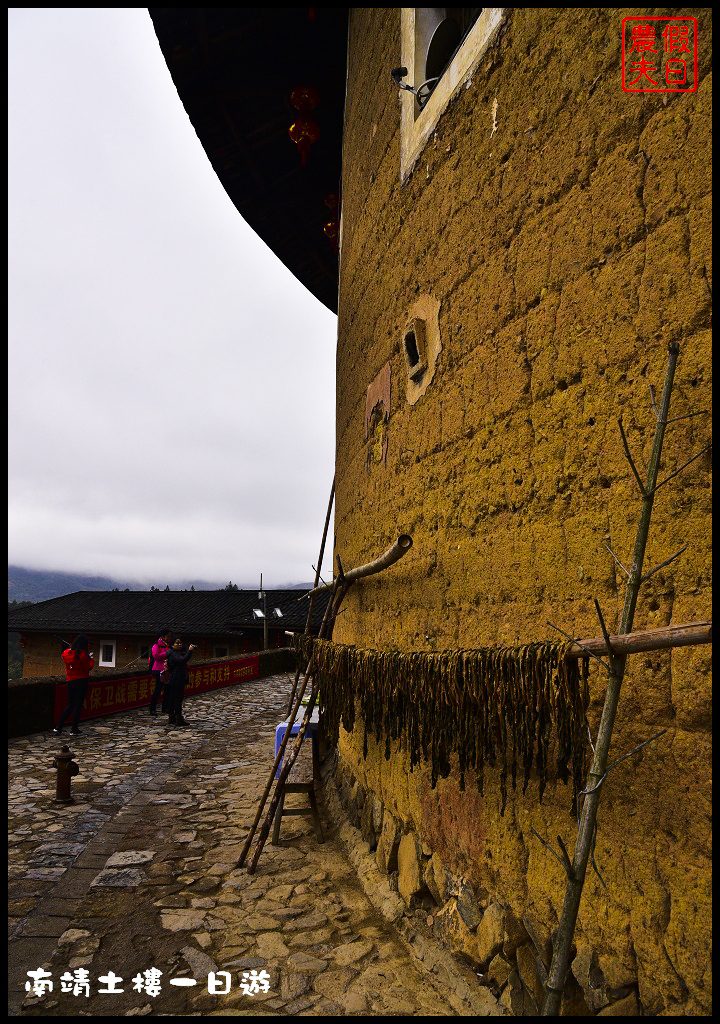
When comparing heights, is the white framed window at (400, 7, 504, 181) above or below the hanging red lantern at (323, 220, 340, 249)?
below

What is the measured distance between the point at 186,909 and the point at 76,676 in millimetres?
5573

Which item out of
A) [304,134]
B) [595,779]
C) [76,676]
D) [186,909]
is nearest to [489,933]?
[595,779]

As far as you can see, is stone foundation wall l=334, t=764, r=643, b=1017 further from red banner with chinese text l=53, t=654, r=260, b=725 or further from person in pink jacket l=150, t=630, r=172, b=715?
person in pink jacket l=150, t=630, r=172, b=715

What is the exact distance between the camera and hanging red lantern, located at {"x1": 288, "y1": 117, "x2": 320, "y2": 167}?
705 centimetres

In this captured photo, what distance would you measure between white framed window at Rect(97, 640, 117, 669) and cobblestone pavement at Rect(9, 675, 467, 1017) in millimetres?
22448

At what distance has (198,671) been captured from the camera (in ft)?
44.9

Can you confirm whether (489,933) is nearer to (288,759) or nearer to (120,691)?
(288,759)

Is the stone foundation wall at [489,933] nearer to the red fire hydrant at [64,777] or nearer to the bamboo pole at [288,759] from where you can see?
the bamboo pole at [288,759]

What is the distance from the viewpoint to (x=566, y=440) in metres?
2.39

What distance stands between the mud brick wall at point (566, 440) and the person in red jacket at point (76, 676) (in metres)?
5.99

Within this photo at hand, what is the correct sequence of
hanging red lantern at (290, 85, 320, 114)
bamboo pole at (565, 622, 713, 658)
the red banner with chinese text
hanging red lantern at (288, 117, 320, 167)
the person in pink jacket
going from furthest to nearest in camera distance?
the person in pink jacket → the red banner with chinese text → hanging red lantern at (288, 117, 320, 167) → hanging red lantern at (290, 85, 320, 114) → bamboo pole at (565, 622, 713, 658)

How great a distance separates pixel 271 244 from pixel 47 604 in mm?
29137

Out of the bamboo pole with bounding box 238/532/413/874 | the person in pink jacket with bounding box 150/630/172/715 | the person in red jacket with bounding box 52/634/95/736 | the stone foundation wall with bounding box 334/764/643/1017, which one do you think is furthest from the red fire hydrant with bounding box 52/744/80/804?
the person in pink jacket with bounding box 150/630/172/715

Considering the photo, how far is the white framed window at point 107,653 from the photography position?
2728cm
